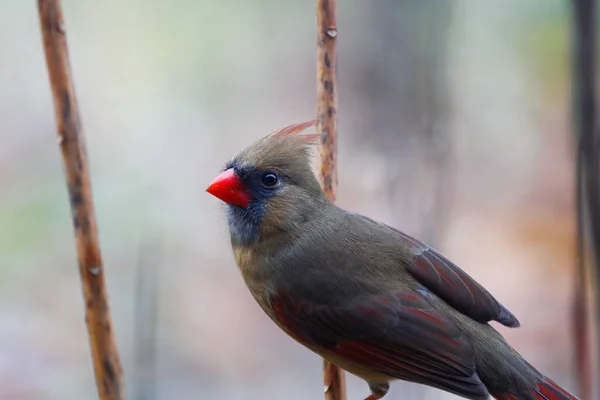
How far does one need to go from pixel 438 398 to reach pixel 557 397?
1.10m

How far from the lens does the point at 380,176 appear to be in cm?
380

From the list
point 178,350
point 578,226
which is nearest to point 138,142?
point 178,350

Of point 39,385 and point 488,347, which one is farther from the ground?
point 488,347

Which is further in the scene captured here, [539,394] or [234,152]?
[234,152]

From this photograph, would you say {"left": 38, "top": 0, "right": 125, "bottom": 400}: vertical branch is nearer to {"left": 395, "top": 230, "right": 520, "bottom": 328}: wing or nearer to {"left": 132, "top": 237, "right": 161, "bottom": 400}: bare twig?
{"left": 132, "top": 237, "right": 161, "bottom": 400}: bare twig

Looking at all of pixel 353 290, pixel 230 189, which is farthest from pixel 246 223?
pixel 353 290

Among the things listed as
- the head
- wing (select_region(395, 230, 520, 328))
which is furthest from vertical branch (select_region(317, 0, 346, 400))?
wing (select_region(395, 230, 520, 328))

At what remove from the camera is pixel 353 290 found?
217 centimetres

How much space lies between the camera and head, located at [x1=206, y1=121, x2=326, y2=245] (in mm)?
2203

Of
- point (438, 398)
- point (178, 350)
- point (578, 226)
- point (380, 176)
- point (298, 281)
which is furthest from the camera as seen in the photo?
point (380, 176)

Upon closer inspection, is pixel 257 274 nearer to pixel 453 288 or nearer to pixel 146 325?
pixel 146 325

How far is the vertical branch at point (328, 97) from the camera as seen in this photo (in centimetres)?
211

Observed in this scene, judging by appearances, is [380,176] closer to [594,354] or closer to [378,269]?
[594,354]

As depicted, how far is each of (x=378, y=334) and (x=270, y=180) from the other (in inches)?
20.9
